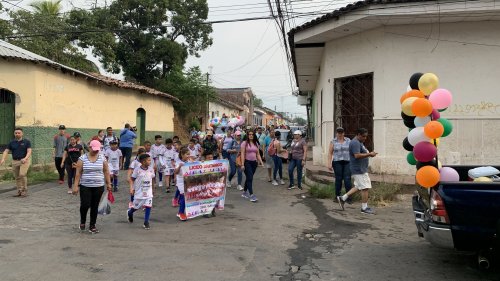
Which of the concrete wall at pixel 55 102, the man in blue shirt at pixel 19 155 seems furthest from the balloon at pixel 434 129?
the concrete wall at pixel 55 102

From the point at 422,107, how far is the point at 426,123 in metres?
0.30

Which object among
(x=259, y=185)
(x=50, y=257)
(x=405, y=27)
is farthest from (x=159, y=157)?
(x=405, y=27)

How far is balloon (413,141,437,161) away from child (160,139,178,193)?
688cm

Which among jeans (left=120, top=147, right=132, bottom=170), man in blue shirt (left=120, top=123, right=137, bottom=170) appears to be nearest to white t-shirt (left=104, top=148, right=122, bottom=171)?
man in blue shirt (left=120, top=123, right=137, bottom=170)

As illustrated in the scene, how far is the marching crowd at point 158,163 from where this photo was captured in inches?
264

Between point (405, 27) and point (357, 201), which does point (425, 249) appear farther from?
point (405, 27)

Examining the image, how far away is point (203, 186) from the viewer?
7926mm

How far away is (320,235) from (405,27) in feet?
20.6

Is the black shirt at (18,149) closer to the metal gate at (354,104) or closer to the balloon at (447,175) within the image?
the metal gate at (354,104)

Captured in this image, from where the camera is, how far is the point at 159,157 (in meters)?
11.1

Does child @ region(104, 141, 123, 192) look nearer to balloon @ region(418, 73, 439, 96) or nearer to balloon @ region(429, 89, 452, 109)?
balloon @ region(418, 73, 439, 96)

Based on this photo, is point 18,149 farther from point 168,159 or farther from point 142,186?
point 142,186

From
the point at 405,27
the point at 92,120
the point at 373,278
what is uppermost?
the point at 405,27

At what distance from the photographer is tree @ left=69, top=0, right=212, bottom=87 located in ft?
95.1
